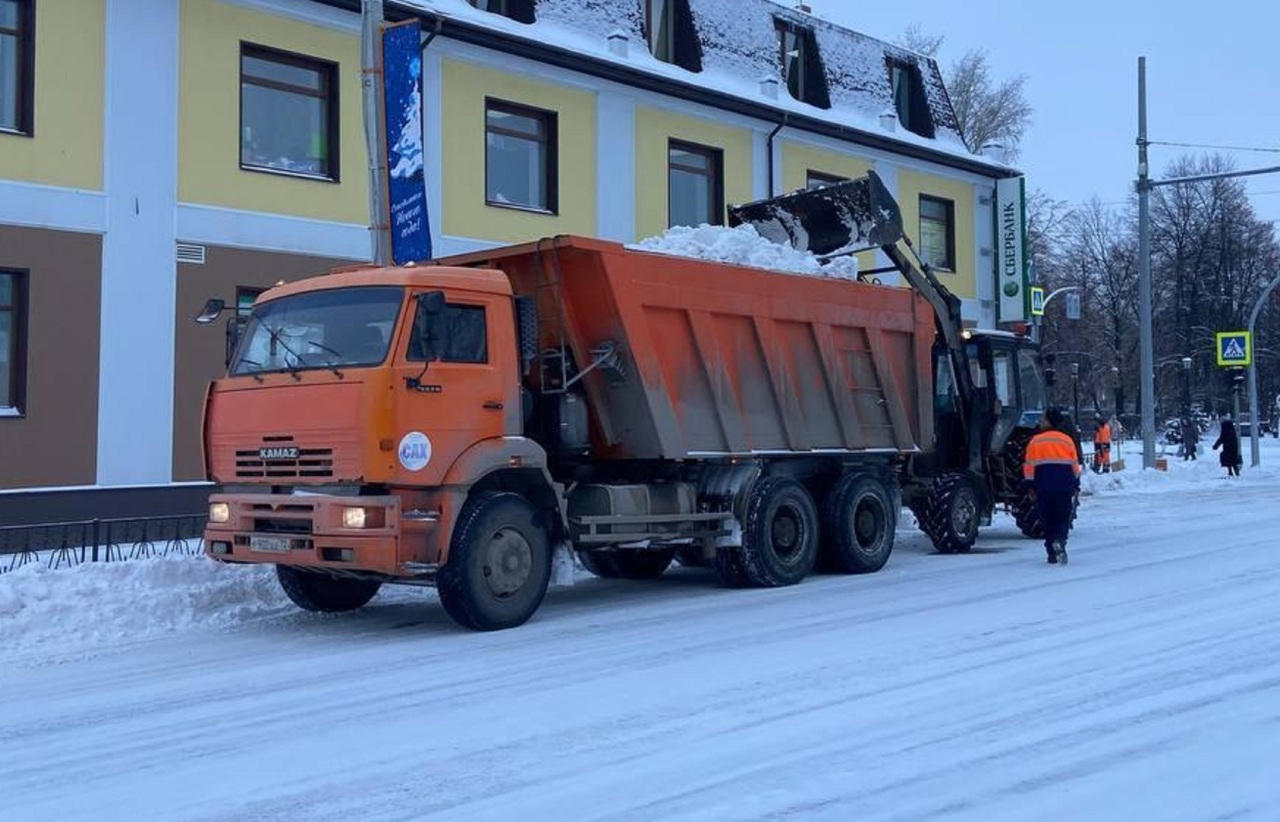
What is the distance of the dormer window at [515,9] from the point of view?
21016 millimetres

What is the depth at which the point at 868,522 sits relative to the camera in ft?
46.0

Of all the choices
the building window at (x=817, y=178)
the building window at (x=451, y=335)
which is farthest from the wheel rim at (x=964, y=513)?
the building window at (x=817, y=178)

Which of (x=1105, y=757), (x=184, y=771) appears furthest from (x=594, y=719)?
(x=1105, y=757)

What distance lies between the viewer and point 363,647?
9.79 metres

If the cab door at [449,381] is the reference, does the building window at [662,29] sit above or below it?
above

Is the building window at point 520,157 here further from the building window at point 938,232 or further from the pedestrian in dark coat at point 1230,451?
the pedestrian in dark coat at point 1230,451

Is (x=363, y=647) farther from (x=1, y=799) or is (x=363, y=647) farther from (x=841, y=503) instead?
(x=841, y=503)

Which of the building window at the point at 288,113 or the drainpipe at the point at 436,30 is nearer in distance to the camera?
the building window at the point at 288,113

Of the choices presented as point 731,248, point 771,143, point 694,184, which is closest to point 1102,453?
point 771,143

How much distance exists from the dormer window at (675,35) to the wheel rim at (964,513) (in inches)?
435

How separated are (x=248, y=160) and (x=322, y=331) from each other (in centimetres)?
848

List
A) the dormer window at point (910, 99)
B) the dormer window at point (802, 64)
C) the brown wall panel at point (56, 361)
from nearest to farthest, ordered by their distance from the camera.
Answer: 1. the brown wall panel at point (56, 361)
2. the dormer window at point (802, 64)
3. the dormer window at point (910, 99)

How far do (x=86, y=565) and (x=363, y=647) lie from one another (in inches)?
134

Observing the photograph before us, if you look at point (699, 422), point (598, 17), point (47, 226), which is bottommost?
point (699, 422)
